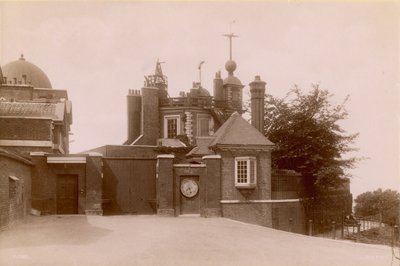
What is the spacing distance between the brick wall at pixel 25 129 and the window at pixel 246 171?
11477mm

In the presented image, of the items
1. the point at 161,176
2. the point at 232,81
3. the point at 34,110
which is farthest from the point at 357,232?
the point at 232,81

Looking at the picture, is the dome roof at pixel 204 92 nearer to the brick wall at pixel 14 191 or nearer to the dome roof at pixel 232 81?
the dome roof at pixel 232 81

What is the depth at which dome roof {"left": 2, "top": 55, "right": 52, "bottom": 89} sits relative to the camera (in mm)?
49938

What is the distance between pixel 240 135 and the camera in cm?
2867

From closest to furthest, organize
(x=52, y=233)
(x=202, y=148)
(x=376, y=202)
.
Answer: (x=52, y=233)
(x=202, y=148)
(x=376, y=202)

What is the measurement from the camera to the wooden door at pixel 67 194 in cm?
2506

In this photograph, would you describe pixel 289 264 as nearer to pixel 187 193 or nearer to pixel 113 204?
pixel 187 193

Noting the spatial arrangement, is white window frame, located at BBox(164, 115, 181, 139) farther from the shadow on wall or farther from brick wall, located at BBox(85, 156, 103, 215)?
the shadow on wall

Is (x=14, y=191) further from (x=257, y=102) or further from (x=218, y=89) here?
(x=218, y=89)

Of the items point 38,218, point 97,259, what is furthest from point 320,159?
point 97,259

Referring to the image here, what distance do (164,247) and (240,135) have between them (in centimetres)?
1522

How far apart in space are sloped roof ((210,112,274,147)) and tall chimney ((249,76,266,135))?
194 cm

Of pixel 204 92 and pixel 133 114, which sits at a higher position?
pixel 204 92

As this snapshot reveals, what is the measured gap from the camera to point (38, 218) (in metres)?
22.5
